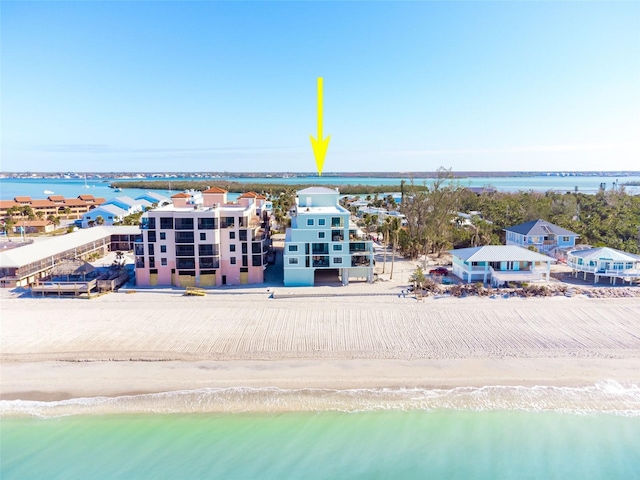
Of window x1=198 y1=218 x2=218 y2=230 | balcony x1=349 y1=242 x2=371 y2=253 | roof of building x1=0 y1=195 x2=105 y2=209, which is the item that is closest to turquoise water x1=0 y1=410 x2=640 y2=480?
balcony x1=349 y1=242 x2=371 y2=253

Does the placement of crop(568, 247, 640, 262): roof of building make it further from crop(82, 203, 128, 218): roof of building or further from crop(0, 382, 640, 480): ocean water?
crop(82, 203, 128, 218): roof of building

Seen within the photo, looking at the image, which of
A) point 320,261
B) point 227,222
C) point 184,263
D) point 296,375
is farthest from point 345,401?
point 184,263

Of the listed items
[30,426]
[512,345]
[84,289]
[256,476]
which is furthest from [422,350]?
[84,289]

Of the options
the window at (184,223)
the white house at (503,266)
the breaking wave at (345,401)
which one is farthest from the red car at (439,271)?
the window at (184,223)

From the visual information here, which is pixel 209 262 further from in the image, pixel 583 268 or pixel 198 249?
pixel 583 268

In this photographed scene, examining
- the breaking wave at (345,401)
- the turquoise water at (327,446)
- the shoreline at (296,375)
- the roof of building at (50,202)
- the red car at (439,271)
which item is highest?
the roof of building at (50,202)

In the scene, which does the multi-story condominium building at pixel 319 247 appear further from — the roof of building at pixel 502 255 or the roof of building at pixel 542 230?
the roof of building at pixel 542 230
